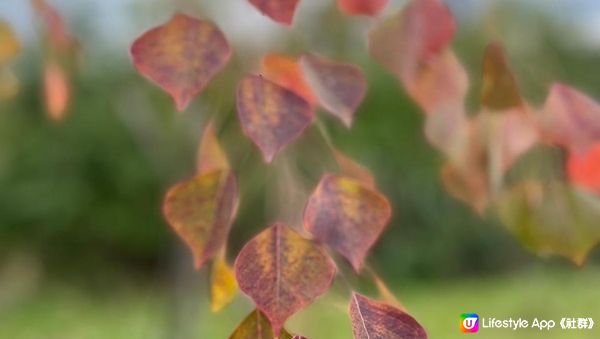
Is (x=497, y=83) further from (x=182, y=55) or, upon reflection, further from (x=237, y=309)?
(x=237, y=309)

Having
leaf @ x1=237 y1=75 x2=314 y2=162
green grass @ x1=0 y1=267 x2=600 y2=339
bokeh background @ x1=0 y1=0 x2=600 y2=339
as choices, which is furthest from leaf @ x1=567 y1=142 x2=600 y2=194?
bokeh background @ x1=0 y1=0 x2=600 y2=339

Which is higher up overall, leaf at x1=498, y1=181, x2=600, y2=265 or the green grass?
leaf at x1=498, y1=181, x2=600, y2=265

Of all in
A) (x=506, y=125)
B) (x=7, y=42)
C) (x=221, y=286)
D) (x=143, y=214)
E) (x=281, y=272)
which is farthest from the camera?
(x=143, y=214)

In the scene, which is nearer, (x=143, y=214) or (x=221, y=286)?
(x=221, y=286)

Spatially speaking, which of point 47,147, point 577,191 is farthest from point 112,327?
point 577,191

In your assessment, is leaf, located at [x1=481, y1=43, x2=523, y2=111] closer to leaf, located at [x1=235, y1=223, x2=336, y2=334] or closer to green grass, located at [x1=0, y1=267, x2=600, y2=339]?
leaf, located at [x1=235, y1=223, x2=336, y2=334]

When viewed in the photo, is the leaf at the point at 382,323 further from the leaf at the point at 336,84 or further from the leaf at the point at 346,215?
the leaf at the point at 336,84

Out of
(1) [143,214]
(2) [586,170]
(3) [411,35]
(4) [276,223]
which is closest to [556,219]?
(2) [586,170]
